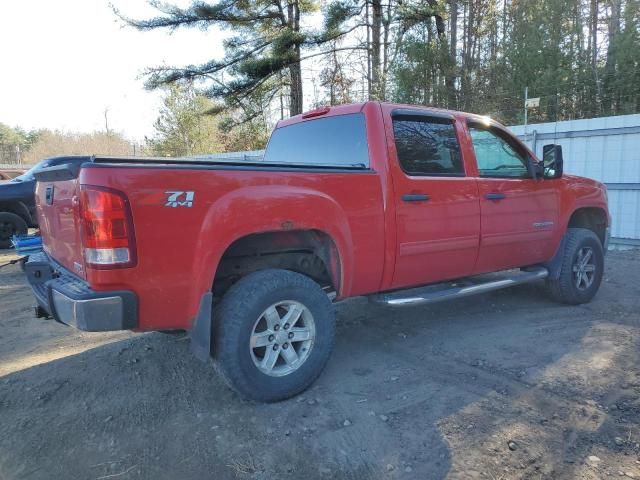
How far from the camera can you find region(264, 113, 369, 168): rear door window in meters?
3.73

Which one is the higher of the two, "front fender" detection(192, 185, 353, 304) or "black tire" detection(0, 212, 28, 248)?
"front fender" detection(192, 185, 353, 304)

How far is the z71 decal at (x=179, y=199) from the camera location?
2.58 meters

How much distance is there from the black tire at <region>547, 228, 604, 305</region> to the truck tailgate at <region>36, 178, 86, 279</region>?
4570 millimetres

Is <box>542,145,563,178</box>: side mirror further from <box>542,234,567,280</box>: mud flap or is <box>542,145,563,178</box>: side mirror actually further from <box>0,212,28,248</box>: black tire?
<box>0,212,28,248</box>: black tire

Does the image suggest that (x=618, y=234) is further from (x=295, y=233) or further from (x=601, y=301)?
(x=295, y=233)

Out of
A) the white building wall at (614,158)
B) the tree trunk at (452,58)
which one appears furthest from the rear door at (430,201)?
the tree trunk at (452,58)

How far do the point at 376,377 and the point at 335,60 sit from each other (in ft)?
64.6

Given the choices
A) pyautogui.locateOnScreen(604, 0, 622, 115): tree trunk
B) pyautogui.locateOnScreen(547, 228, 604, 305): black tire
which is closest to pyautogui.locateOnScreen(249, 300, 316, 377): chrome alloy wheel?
pyautogui.locateOnScreen(547, 228, 604, 305): black tire

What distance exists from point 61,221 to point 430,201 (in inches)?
103

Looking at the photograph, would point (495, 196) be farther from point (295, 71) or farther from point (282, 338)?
point (295, 71)

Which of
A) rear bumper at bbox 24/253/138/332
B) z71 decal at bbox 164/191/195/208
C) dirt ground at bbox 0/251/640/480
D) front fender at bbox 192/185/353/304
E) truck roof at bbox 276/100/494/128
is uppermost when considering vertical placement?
truck roof at bbox 276/100/494/128

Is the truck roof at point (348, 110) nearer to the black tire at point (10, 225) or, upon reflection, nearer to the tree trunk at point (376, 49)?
the black tire at point (10, 225)

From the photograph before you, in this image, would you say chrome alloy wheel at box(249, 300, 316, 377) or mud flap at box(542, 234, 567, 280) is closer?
chrome alloy wheel at box(249, 300, 316, 377)

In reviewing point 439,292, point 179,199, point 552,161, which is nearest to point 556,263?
point 552,161
